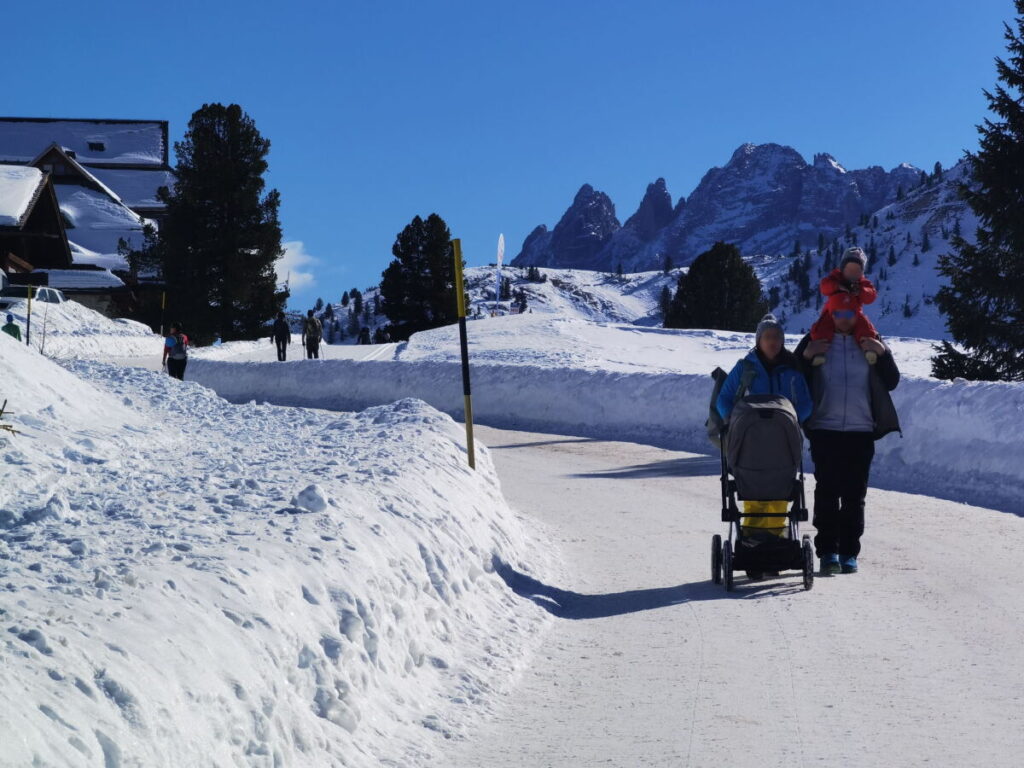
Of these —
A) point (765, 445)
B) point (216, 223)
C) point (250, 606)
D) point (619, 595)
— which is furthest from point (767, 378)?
point (216, 223)

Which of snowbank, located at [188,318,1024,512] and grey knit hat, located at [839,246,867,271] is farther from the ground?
grey knit hat, located at [839,246,867,271]

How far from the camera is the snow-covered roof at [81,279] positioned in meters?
61.3

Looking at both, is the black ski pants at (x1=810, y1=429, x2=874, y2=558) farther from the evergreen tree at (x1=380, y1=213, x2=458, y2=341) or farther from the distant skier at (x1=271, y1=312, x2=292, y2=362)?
the evergreen tree at (x1=380, y1=213, x2=458, y2=341)

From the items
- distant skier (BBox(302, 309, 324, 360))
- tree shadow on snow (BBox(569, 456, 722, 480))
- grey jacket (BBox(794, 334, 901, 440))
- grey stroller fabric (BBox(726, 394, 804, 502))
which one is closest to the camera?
grey stroller fabric (BBox(726, 394, 804, 502))

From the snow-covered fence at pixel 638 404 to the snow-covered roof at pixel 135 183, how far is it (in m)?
54.4

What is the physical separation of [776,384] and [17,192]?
39843mm

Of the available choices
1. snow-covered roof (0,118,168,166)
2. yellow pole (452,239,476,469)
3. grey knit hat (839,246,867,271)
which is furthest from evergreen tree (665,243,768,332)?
grey knit hat (839,246,867,271)

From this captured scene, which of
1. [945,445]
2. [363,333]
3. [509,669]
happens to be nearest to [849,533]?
[509,669]

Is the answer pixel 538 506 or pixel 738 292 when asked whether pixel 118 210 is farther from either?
pixel 538 506

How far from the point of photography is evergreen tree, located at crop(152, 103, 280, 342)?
178 ft

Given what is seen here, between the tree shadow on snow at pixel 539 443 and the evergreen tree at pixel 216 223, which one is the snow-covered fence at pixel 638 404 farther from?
the evergreen tree at pixel 216 223

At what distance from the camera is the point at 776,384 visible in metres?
7.62

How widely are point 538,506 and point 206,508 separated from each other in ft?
19.0

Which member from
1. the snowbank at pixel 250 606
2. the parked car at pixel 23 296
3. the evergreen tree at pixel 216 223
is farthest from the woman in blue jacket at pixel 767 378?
the evergreen tree at pixel 216 223
